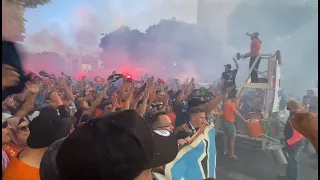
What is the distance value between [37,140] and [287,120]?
1.02m

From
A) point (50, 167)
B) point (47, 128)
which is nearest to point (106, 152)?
point (50, 167)

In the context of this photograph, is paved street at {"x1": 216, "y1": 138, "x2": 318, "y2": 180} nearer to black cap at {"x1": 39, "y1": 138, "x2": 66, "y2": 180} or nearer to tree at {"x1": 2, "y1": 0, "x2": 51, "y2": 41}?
black cap at {"x1": 39, "y1": 138, "x2": 66, "y2": 180}

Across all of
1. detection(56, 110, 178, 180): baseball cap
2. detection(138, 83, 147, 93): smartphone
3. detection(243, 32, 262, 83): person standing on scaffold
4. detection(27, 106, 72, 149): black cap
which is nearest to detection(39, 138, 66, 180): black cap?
Result: detection(56, 110, 178, 180): baseball cap

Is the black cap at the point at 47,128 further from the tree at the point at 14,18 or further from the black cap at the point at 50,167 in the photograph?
the black cap at the point at 50,167

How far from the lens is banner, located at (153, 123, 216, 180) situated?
50.8 inches

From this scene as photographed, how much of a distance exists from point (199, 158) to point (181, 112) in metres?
0.22

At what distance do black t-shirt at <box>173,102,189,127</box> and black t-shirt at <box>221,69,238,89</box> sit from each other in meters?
0.20

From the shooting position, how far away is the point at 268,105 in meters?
1.34

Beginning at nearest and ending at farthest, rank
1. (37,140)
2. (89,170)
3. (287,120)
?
(89,170)
(37,140)
(287,120)

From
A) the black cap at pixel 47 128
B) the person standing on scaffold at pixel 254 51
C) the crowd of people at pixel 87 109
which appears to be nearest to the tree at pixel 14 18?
the crowd of people at pixel 87 109

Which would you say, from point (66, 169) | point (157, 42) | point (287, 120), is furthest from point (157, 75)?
point (66, 169)

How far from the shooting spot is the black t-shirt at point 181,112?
4.33ft

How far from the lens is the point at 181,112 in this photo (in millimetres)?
1327

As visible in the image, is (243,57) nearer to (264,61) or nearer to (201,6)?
(264,61)
